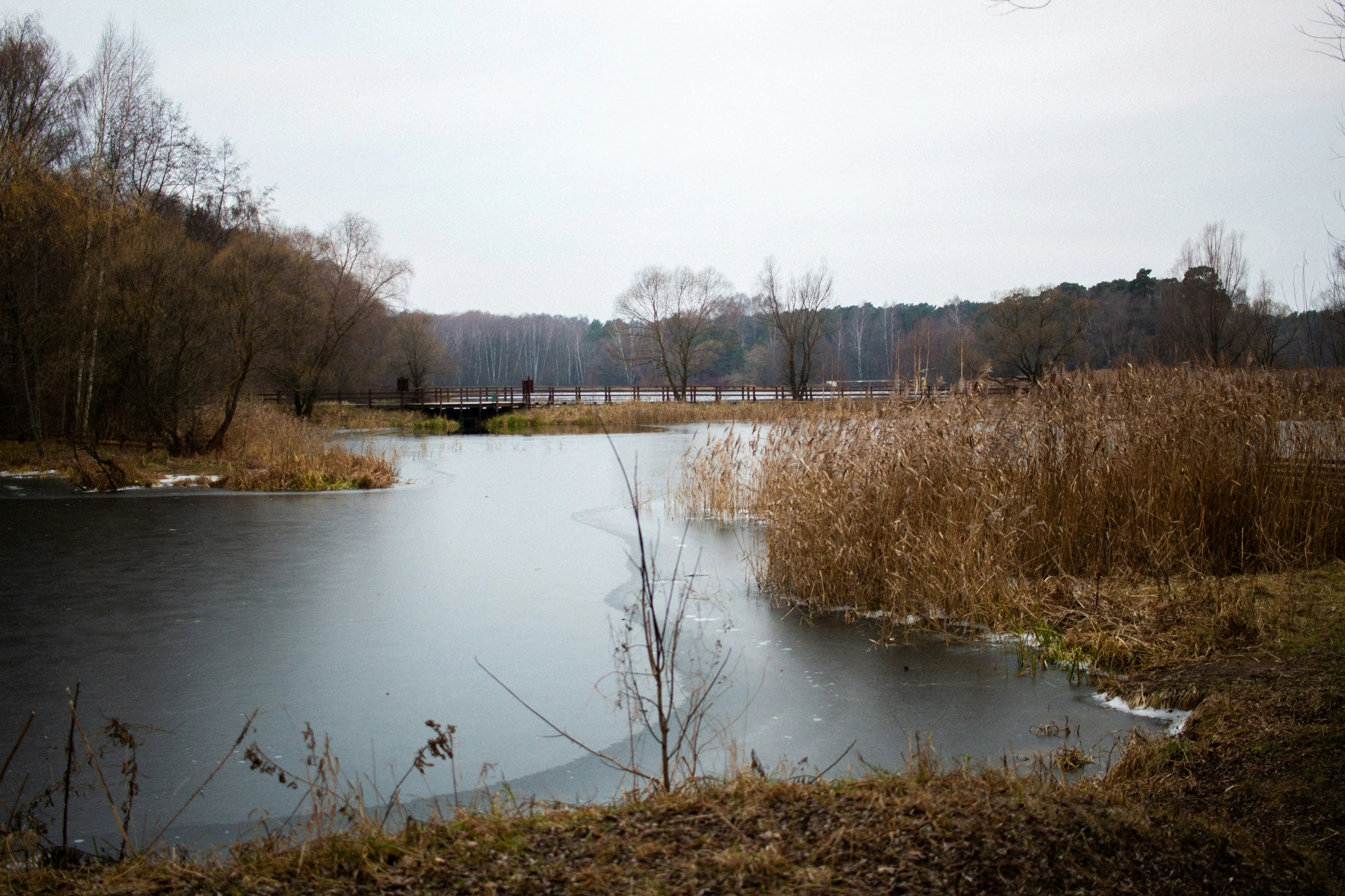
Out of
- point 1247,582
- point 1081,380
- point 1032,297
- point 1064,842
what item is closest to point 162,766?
point 1064,842

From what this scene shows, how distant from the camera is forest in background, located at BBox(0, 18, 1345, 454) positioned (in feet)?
57.5

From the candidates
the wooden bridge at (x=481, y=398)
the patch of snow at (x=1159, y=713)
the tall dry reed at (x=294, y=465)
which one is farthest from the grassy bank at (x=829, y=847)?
the wooden bridge at (x=481, y=398)

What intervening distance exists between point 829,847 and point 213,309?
18925 mm

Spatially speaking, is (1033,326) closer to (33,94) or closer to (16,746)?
(33,94)

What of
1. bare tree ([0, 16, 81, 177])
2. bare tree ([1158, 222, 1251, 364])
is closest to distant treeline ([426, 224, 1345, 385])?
bare tree ([1158, 222, 1251, 364])

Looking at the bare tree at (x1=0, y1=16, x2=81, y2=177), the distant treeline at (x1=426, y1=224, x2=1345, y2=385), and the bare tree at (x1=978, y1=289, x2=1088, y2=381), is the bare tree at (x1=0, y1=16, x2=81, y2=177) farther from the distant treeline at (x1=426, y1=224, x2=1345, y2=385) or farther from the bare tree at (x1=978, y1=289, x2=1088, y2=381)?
the bare tree at (x1=978, y1=289, x2=1088, y2=381)

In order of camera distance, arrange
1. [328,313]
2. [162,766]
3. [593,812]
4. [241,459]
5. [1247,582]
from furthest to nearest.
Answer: [328,313]
[241,459]
[1247,582]
[162,766]
[593,812]

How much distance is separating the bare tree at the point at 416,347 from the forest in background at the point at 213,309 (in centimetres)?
13

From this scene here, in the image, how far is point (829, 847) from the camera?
2607 millimetres

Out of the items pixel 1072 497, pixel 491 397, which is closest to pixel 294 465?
pixel 1072 497

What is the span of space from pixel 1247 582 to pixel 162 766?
21.8ft

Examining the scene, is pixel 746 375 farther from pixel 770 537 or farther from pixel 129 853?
pixel 129 853

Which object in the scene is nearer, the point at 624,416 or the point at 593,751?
the point at 593,751

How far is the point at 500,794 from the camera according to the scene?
4051mm
